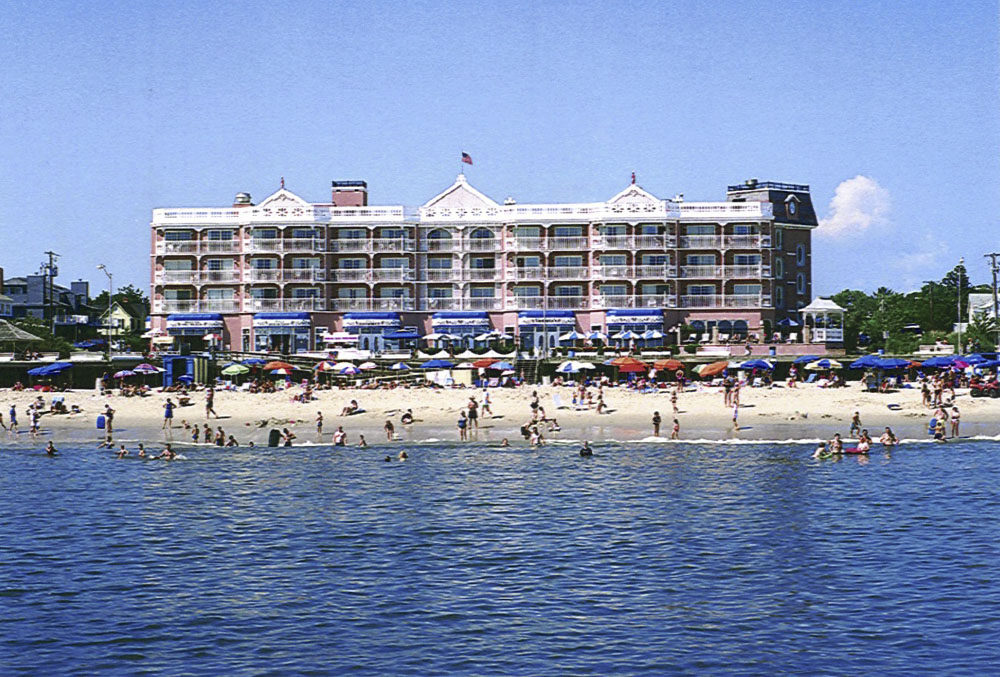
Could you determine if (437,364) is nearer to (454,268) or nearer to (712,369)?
(712,369)

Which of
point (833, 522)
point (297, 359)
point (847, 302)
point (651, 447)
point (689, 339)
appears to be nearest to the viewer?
point (833, 522)

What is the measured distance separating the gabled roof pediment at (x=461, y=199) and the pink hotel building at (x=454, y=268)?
0.23m

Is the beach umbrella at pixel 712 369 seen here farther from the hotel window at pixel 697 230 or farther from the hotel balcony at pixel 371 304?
the hotel balcony at pixel 371 304

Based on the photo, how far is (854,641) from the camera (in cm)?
2384

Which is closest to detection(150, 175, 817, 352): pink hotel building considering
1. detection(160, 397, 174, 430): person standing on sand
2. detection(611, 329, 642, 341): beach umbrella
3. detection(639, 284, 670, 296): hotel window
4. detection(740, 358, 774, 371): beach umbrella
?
detection(639, 284, 670, 296): hotel window

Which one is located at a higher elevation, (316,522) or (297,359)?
(297,359)

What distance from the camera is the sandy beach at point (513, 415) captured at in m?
55.9

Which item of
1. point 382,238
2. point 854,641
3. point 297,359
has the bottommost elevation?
point 854,641

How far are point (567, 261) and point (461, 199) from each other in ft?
35.4

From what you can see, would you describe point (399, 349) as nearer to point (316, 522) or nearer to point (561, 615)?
point (316, 522)

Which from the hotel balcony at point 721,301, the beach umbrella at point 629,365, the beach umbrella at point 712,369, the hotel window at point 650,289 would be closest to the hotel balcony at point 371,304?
the hotel window at point 650,289

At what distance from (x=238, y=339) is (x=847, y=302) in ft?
274

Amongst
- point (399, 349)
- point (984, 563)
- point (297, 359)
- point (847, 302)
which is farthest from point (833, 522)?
point (847, 302)

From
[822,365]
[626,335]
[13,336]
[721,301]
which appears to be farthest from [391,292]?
[822,365]
